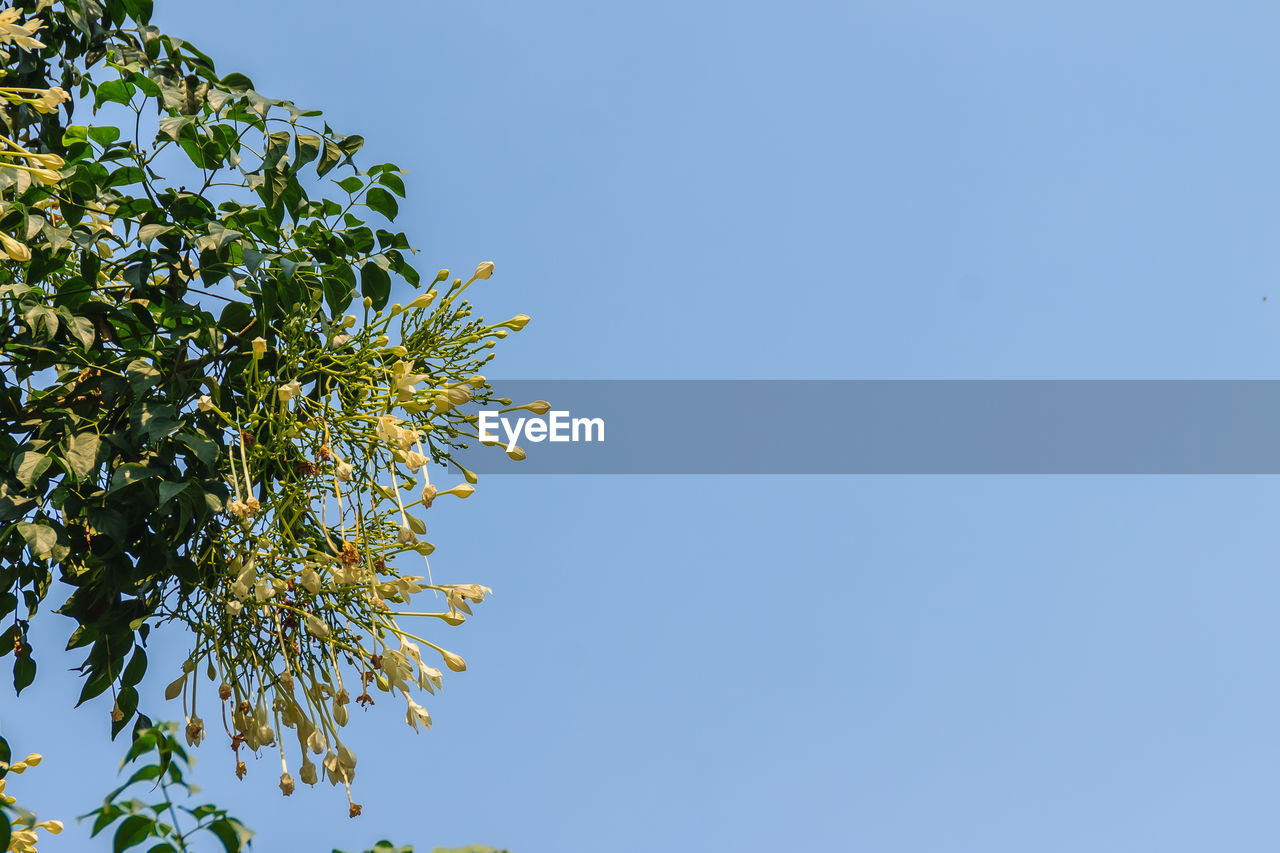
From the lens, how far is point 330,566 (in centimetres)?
150

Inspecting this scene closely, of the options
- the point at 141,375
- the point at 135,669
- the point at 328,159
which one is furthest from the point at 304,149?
the point at 135,669

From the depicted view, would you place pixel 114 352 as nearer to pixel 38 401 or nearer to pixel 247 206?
pixel 38 401

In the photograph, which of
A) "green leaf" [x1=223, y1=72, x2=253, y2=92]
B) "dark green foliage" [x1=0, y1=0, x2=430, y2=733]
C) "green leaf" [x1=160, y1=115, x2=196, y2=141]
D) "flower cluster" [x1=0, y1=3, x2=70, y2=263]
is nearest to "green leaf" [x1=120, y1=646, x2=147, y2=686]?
"dark green foliage" [x1=0, y1=0, x2=430, y2=733]

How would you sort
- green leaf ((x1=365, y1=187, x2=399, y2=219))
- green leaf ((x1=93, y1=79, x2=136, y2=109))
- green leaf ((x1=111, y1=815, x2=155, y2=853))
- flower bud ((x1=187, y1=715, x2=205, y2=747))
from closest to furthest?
green leaf ((x1=111, y1=815, x2=155, y2=853))
flower bud ((x1=187, y1=715, x2=205, y2=747))
green leaf ((x1=93, y1=79, x2=136, y2=109))
green leaf ((x1=365, y1=187, x2=399, y2=219))

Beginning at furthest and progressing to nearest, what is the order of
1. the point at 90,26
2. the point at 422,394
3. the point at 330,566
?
the point at 90,26, the point at 422,394, the point at 330,566

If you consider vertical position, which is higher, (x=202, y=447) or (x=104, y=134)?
(x=104, y=134)

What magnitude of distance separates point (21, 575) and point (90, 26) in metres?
0.90

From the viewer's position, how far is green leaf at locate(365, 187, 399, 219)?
1.85m

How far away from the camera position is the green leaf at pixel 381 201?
1848mm

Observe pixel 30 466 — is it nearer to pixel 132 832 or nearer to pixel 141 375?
pixel 141 375

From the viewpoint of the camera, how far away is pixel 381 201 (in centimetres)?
185

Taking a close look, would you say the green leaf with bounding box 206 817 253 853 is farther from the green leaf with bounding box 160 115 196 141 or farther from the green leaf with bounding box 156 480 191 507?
the green leaf with bounding box 160 115 196 141

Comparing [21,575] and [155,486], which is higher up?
[155,486]

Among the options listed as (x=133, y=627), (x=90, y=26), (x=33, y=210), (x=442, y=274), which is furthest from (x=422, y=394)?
(x=90, y=26)
